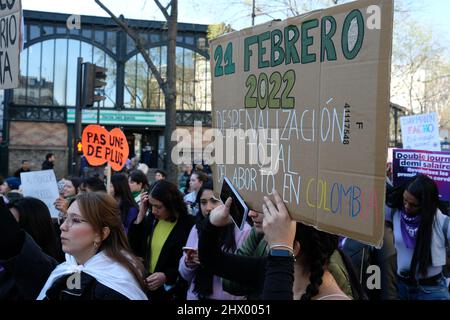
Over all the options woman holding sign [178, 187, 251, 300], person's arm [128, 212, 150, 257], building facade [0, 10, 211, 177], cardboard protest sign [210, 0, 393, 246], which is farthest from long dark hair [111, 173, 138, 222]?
building facade [0, 10, 211, 177]

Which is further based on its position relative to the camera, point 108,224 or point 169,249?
point 169,249

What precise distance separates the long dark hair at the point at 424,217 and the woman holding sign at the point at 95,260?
2.55 metres

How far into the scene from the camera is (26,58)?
30.9m

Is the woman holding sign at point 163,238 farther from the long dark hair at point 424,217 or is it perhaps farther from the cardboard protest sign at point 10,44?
the long dark hair at point 424,217

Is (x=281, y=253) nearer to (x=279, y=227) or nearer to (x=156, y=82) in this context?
(x=279, y=227)

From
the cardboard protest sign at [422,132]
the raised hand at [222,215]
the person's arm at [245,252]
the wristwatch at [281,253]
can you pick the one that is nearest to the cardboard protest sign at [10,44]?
the raised hand at [222,215]

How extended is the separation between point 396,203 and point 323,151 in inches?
116

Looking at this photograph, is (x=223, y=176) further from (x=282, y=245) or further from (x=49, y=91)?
(x=49, y=91)

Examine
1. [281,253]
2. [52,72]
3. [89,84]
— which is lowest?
[281,253]

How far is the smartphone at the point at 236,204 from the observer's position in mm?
2600

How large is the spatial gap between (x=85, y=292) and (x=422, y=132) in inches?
270

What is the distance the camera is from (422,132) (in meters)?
8.09

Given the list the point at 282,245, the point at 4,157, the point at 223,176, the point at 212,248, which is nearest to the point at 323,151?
the point at 282,245

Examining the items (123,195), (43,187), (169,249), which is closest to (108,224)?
(169,249)
